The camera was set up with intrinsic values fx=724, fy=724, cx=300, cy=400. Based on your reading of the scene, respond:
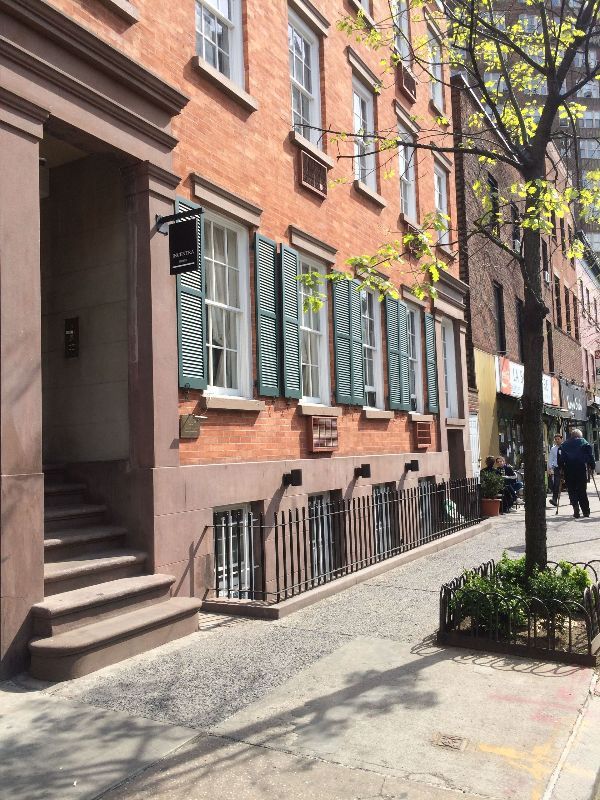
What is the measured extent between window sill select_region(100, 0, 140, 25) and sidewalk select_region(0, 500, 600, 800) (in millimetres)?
5989

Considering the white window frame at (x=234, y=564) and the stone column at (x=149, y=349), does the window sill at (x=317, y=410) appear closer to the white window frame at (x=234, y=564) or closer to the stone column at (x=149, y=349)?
the white window frame at (x=234, y=564)

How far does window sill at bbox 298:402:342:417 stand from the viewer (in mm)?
9969

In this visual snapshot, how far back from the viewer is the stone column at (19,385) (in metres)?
5.30

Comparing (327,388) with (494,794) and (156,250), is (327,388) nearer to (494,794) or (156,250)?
(156,250)

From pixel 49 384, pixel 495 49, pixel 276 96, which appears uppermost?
pixel 276 96

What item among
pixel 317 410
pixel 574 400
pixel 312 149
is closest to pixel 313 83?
pixel 312 149

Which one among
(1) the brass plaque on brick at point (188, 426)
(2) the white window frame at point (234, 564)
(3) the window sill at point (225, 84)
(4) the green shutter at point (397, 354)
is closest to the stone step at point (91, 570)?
(2) the white window frame at point (234, 564)

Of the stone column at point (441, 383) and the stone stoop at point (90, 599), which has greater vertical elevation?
the stone column at point (441, 383)

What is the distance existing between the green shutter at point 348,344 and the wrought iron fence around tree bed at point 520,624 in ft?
17.8

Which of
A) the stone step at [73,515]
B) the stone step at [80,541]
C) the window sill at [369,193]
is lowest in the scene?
the stone step at [80,541]

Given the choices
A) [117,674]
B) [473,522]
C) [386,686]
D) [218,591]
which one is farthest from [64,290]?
[473,522]

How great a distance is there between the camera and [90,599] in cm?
563

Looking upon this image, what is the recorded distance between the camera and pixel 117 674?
5238 mm

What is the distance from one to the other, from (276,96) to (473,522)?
831 cm
